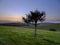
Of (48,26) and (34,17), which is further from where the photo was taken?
(48,26)

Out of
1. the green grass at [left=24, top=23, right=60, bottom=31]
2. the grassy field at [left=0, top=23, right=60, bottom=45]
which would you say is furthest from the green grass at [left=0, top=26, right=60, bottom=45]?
the green grass at [left=24, top=23, right=60, bottom=31]

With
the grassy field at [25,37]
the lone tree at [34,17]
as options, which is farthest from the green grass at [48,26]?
the lone tree at [34,17]

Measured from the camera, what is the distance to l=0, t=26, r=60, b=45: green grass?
17.1 feet

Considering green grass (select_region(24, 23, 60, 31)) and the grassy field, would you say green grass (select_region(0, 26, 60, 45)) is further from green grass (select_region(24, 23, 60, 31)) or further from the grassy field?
green grass (select_region(24, 23, 60, 31))

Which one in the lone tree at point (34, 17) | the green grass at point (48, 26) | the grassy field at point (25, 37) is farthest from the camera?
the green grass at point (48, 26)

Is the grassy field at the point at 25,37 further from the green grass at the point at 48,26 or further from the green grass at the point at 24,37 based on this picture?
the green grass at the point at 48,26

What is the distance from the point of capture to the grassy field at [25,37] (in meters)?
5.21

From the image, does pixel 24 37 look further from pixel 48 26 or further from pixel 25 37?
pixel 48 26

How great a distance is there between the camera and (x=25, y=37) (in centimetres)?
540

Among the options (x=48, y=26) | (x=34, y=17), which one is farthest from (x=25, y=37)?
(x=48, y=26)

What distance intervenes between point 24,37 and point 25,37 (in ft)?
0.13

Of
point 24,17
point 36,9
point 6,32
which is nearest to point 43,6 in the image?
point 36,9

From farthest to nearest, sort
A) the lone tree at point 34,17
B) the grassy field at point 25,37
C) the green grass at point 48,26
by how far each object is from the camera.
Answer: the green grass at point 48,26
the lone tree at point 34,17
the grassy field at point 25,37

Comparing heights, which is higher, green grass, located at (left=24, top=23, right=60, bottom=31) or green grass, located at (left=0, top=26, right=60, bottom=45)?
green grass, located at (left=24, top=23, right=60, bottom=31)
